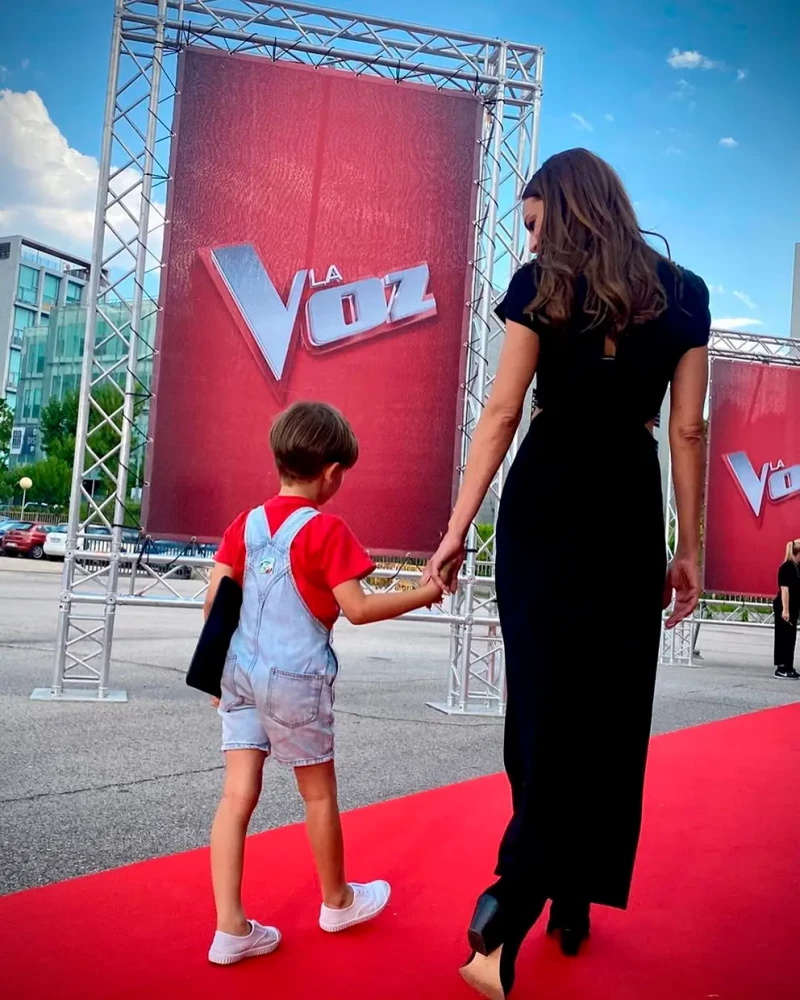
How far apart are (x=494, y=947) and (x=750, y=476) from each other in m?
12.5

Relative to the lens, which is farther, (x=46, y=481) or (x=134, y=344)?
(x=46, y=481)

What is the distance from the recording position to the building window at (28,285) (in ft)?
259

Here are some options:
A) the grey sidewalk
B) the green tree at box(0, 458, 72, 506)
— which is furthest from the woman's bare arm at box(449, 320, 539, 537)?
the green tree at box(0, 458, 72, 506)

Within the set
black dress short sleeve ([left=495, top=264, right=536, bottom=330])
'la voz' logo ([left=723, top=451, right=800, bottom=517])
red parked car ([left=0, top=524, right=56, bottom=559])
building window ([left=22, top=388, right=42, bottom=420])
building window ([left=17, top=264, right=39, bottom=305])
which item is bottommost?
red parked car ([left=0, top=524, right=56, bottom=559])

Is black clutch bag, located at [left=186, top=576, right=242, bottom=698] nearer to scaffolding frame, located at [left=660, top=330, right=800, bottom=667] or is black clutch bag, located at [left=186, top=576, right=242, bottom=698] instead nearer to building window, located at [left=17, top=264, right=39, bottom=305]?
scaffolding frame, located at [left=660, top=330, right=800, bottom=667]

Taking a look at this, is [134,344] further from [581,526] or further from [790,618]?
[790,618]

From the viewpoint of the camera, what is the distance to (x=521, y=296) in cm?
236

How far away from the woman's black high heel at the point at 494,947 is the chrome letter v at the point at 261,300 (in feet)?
17.5

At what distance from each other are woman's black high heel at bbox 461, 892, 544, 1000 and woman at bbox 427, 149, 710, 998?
27mm

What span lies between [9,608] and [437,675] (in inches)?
273

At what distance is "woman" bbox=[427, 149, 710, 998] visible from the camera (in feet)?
7.41

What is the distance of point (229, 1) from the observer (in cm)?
710

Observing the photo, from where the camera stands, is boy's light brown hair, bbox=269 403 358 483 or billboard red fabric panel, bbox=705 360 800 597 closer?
boy's light brown hair, bbox=269 403 358 483

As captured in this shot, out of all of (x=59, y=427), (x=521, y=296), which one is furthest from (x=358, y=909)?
(x=59, y=427)
